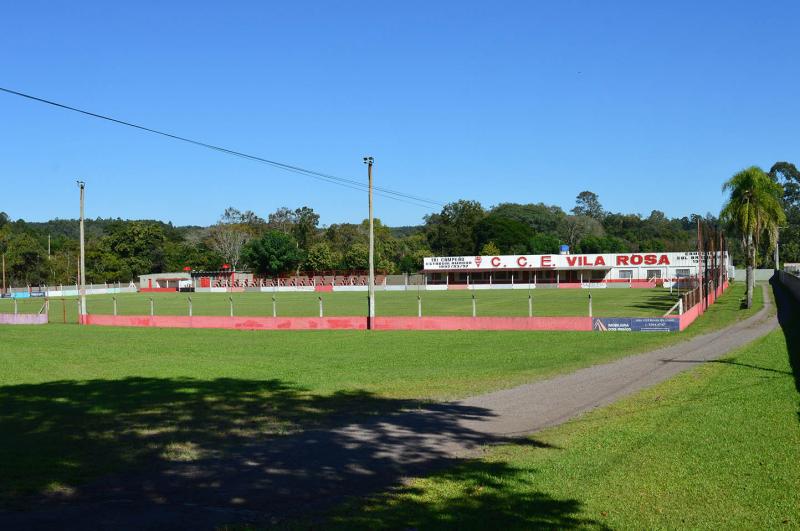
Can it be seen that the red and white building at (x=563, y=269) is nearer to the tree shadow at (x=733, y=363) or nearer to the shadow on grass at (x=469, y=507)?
the tree shadow at (x=733, y=363)

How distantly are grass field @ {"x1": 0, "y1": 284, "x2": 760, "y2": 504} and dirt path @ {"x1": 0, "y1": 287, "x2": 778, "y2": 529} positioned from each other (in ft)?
2.61

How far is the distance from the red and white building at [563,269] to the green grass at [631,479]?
80355 millimetres

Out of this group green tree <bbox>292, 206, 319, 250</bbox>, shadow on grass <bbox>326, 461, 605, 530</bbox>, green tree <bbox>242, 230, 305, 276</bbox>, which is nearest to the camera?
shadow on grass <bbox>326, 461, 605, 530</bbox>

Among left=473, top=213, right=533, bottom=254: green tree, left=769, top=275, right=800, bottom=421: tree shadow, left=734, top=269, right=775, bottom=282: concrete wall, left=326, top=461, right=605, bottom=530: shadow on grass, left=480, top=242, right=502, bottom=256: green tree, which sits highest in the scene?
left=473, top=213, right=533, bottom=254: green tree

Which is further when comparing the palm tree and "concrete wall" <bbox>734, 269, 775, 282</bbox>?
"concrete wall" <bbox>734, 269, 775, 282</bbox>

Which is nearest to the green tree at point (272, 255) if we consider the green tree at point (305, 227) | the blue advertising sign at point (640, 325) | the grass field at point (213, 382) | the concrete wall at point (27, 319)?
the green tree at point (305, 227)

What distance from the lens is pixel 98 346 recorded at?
2770 centimetres

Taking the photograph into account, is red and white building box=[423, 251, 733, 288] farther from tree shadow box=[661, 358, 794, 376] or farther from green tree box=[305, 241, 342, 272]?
tree shadow box=[661, 358, 794, 376]

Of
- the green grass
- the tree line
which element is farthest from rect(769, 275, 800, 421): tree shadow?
the tree line

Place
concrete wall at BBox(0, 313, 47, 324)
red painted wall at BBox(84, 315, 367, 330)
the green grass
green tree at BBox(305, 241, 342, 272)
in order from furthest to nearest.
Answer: green tree at BBox(305, 241, 342, 272), concrete wall at BBox(0, 313, 47, 324), red painted wall at BBox(84, 315, 367, 330), the green grass

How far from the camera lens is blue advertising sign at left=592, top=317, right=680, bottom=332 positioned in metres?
29.2

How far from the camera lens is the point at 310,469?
9289mm

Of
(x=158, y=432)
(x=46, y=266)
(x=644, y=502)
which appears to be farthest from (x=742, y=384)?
(x=46, y=266)

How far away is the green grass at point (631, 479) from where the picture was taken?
22.9 ft
